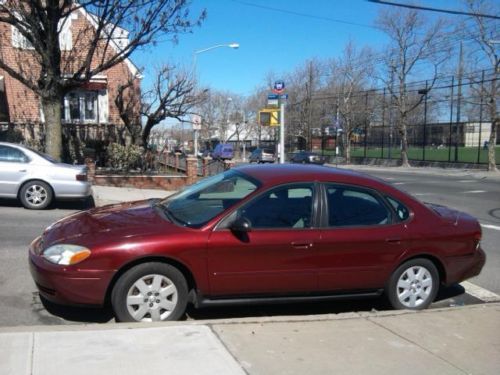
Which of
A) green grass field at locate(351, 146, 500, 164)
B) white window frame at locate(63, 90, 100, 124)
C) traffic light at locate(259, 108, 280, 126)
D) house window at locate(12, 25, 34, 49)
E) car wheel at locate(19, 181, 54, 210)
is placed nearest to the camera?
car wheel at locate(19, 181, 54, 210)

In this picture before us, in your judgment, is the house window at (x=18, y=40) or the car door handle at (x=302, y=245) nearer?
the car door handle at (x=302, y=245)

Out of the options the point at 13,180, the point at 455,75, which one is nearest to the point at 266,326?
the point at 13,180

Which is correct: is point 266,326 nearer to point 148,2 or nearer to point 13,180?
point 13,180

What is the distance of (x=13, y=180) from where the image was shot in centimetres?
1167

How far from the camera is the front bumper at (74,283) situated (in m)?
4.78

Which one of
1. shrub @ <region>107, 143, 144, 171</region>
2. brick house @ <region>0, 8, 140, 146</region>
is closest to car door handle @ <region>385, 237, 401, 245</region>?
shrub @ <region>107, 143, 144, 171</region>

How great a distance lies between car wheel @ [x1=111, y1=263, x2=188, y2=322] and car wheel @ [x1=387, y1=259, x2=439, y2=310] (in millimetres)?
2193

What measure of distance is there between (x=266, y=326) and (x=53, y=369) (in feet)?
6.00

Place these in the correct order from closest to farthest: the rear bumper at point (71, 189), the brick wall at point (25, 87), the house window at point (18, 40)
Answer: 1. the rear bumper at point (71, 189)
2. the house window at point (18, 40)
3. the brick wall at point (25, 87)

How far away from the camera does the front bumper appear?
478cm

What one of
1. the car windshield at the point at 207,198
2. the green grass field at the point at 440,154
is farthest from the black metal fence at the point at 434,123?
the car windshield at the point at 207,198

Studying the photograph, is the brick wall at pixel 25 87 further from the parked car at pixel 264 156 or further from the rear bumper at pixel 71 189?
the parked car at pixel 264 156

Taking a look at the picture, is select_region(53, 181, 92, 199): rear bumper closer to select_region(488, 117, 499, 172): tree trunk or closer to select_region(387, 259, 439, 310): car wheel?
select_region(387, 259, 439, 310): car wheel

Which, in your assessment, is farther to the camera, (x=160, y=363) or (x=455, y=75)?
(x=455, y=75)
